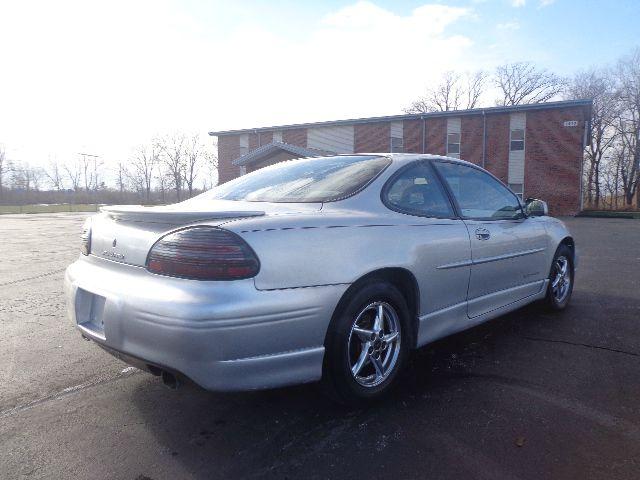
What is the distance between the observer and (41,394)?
9.52 ft

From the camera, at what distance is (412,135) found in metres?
29.2

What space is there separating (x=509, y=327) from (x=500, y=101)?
50.6m

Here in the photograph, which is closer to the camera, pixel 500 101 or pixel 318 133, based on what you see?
pixel 318 133

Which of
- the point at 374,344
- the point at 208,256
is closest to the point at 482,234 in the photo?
the point at 374,344

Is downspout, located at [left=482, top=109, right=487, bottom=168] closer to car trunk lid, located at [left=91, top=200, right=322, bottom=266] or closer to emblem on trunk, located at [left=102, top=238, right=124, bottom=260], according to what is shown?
car trunk lid, located at [left=91, top=200, right=322, bottom=266]

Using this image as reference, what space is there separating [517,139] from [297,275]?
27.4 meters

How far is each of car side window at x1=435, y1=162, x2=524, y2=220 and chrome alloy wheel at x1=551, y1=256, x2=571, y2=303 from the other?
0.96 m

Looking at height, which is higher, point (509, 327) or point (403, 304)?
point (403, 304)

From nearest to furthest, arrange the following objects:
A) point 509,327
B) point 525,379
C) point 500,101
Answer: point 525,379 < point 509,327 < point 500,101

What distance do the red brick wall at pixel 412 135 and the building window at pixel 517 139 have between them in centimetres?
524

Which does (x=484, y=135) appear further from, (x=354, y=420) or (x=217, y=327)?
(x=217, y=327)

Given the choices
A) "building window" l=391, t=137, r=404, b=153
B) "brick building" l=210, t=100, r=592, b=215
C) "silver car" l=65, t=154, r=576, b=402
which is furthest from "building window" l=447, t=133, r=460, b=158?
"silver car" l=65, t=154, r=576, b=402

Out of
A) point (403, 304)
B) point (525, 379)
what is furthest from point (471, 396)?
point (403, 304)

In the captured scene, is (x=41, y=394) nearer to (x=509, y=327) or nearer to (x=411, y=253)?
(x=411, y=253)
